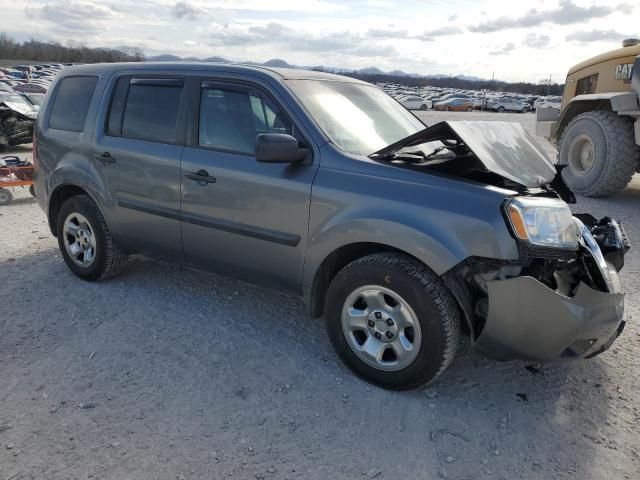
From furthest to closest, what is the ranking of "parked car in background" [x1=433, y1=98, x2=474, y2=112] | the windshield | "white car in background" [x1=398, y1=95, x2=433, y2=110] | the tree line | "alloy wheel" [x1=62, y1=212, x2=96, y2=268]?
the tree line → "parked car in background" [x1=433, y1=98, x2=474, y2=112] → "white car in background" [x1=398, y1=95, x2=433, y2=110] → "alloy wheel" [x1=62, y1=212, x2=96, y2=268] → the windshield

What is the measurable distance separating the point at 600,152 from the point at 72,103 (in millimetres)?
7108

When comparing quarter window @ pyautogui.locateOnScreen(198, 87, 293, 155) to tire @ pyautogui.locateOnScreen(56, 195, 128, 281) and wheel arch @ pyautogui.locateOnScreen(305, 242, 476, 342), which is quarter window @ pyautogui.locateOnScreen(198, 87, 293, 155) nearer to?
wheel arch @ pyautogui.locateOnScreen(305, 242, 476, 342)

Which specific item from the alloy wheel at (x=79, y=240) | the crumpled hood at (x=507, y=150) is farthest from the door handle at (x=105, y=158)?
the crumpled hood at (x=507, y=150)

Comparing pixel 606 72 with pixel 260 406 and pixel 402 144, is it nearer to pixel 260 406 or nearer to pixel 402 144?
pixel 402 144

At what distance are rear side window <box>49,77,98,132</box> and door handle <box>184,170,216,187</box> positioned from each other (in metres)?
1.39

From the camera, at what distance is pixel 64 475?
2.51 metres

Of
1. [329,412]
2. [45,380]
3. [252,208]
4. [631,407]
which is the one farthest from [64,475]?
[631,407]

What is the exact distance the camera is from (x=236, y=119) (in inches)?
148

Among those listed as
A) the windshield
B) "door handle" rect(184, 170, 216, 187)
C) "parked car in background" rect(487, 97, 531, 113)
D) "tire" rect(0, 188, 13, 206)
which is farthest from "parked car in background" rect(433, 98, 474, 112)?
"door handle" rect(184, 170, 216, 187)

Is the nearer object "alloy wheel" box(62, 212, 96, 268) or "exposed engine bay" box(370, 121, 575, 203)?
"exposed engine bay" box(370, 121, 575, 203)

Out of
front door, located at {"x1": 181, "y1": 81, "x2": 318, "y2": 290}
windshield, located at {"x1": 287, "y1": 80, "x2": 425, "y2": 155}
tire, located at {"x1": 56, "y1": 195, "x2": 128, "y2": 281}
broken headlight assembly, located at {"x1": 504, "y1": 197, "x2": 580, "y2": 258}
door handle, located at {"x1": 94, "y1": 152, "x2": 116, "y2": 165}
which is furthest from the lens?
tire, located at {"x1": 56, "y1": 195, "x2": 128, "y2": 281}

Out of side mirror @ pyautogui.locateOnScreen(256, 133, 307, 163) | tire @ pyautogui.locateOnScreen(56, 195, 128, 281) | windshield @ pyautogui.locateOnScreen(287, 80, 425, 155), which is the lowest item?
tire @ pyautogui.locateOnScreen(56, 195, 128, 281)

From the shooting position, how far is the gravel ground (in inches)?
103

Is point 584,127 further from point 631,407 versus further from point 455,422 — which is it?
point 455,422
